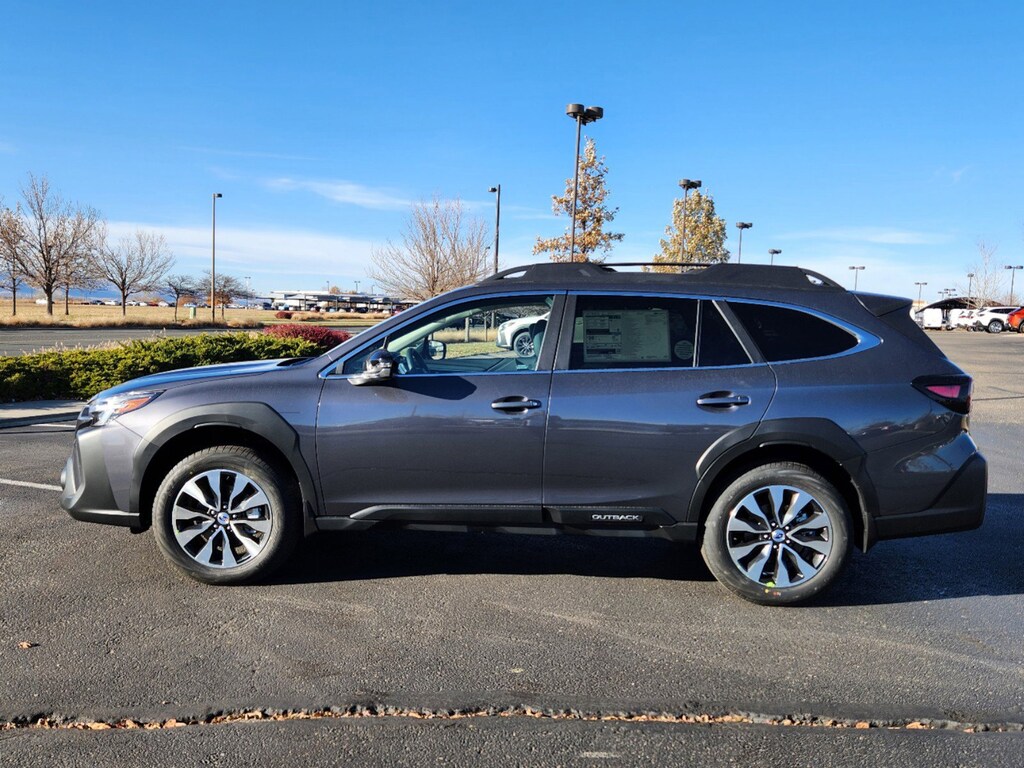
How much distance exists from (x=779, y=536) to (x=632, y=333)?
1.31 metres

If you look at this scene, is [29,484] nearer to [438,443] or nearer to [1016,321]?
[438,443]

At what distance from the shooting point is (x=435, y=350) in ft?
15.2

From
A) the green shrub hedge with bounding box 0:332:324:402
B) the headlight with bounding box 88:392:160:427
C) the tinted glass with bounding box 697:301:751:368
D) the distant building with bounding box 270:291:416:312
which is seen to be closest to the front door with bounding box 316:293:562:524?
the tinted glass with bounding box 697:301:751:368

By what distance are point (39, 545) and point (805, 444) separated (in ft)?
15.1

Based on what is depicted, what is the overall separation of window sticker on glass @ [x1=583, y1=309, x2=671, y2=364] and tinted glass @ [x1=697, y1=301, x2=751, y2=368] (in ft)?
0.60

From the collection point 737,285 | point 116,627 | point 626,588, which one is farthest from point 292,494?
point 737,285

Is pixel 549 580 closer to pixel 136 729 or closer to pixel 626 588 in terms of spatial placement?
pixel 626 588

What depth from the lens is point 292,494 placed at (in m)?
4.44

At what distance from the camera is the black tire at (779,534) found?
14.0ft

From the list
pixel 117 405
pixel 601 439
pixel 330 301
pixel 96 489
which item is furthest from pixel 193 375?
pixel 330 301

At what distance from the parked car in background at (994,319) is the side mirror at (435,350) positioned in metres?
56.6

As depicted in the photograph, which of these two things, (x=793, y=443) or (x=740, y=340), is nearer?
(x=793, y=443)

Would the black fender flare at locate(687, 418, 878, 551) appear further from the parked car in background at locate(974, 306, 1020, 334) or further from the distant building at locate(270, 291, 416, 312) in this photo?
the distant building at locate(270, 291, 416, 312)

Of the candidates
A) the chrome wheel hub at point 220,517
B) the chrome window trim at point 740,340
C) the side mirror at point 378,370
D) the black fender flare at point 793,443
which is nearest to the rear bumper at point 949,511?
the black fender flare at point 793,443
